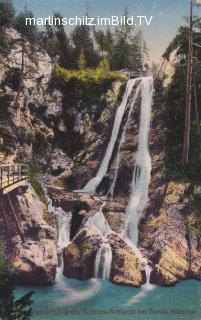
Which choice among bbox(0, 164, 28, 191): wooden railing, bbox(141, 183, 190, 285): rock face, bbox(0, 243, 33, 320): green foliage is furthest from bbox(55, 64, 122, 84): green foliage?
bbox(0, 243, 33, 320): green foliage

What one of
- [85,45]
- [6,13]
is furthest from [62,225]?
[6,13]

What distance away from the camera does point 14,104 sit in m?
16.0

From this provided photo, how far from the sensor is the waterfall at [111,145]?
14.7 metres

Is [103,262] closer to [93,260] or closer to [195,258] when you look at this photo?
[93,260]

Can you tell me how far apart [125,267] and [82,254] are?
1263mm

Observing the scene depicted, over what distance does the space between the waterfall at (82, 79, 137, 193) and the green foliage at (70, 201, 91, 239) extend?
519mm

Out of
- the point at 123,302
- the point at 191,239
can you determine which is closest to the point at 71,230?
the point at 123,302

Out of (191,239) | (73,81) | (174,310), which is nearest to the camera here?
(174,310)

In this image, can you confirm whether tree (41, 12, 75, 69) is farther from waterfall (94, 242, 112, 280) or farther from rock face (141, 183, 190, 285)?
waterfall (94, 242, 112, 280)

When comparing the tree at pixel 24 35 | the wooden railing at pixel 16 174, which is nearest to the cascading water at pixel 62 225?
the wooden railing at pixel 16 174

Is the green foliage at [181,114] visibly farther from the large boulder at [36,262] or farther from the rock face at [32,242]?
the large boulder at [36,262]

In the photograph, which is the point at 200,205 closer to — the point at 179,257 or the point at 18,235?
the point at 179,257

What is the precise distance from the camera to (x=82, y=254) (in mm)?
13508

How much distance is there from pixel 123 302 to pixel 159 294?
103cm
